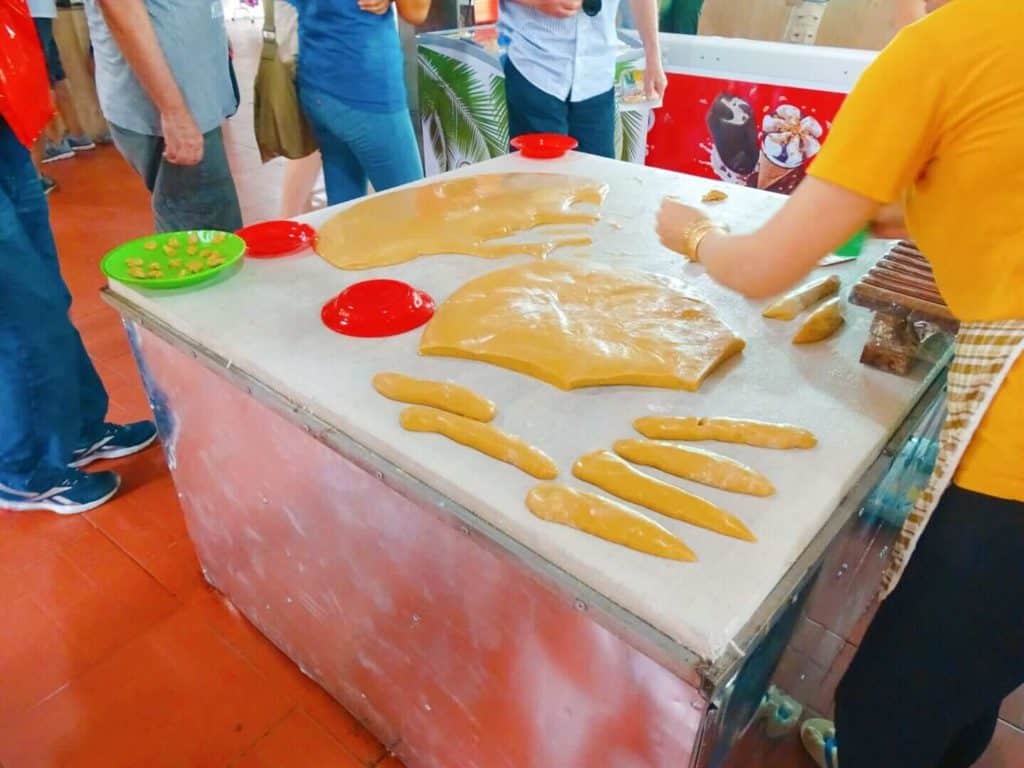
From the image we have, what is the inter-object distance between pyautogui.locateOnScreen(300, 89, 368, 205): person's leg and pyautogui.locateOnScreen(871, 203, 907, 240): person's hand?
4.04ft

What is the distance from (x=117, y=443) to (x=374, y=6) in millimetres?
1199

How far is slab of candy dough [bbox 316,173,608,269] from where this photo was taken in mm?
1189

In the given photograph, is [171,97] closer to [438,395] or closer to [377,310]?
[377,310]

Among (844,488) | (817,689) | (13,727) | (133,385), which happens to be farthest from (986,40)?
(133,385)

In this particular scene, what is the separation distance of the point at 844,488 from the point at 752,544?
15 centimetres

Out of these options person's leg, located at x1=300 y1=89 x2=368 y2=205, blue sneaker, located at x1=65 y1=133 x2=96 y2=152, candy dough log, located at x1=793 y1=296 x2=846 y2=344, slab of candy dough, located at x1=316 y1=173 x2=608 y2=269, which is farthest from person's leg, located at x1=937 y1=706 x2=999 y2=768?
blue sneaker, located at x1=65 y1=133 x2=96 y2=152

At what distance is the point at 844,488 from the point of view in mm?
723

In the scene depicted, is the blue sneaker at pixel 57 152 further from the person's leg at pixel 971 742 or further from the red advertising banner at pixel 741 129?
the person's leg at pixel 971 742

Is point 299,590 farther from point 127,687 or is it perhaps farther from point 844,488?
point 844,488

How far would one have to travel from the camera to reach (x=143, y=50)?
52.9 inches

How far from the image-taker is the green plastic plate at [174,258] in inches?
40.7

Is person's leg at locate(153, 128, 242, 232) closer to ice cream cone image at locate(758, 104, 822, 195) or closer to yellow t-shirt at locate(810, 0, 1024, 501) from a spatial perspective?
yellow t-shirt at locate(810, 0, 1024, 501)

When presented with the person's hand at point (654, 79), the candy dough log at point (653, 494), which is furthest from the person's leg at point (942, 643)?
the person's hand at point (654, 79)

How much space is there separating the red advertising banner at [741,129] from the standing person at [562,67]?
806 mm
